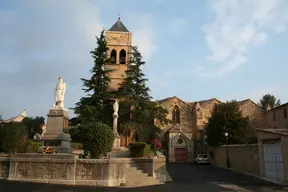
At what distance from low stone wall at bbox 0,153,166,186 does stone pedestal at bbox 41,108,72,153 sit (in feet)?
7.32

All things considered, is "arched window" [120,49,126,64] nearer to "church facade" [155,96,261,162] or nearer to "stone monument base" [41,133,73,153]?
"church facade" [155,96,261,162]

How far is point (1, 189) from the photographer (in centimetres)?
936

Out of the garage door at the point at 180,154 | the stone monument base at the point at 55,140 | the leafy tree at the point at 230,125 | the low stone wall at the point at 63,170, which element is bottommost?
the garage door at the point at 180,154

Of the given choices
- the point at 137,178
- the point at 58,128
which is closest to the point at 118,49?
the point at 58,128

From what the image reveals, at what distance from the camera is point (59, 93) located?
50.5ft

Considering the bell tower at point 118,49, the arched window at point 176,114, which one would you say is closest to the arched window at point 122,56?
the bell tower at point 118,49

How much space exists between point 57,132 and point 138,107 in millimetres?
17423

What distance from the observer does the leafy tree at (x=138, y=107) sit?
1183 inches

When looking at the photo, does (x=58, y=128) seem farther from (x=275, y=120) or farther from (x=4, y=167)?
(x=275, y=120)

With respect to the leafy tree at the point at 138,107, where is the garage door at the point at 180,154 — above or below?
below

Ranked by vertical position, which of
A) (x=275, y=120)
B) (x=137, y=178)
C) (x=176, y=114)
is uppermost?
(x=176, y=114)

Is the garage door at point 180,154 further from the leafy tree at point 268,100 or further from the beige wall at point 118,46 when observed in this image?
the leafy tree at point 268,100

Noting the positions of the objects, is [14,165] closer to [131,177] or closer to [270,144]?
[131,177]

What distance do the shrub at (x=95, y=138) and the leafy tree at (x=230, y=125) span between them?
18867mm
